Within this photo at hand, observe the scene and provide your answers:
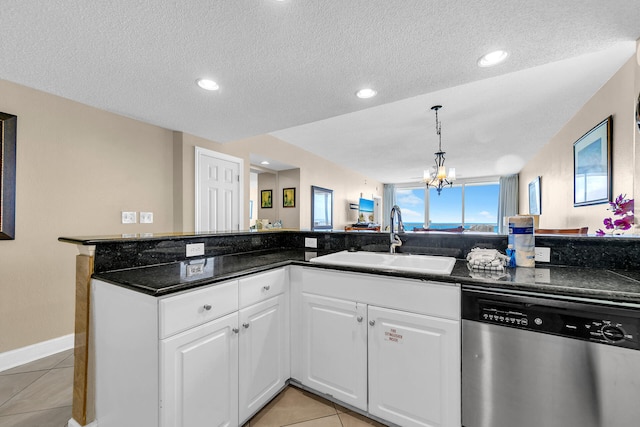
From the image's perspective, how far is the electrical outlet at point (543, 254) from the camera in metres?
1.45

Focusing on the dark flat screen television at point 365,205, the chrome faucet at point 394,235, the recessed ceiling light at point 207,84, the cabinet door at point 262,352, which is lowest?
the cabinet door at point 262,352

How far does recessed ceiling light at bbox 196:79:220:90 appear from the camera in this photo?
2033 mm

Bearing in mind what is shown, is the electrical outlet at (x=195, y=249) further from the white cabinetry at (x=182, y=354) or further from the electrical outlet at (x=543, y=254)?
the electrical outlet at (x=543, y=254)

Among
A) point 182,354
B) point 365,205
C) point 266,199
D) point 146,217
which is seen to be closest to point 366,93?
point 182,354

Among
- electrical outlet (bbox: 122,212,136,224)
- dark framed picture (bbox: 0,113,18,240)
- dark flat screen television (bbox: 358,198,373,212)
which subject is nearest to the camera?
dark framed picture (bbox: 0,113,18,240)

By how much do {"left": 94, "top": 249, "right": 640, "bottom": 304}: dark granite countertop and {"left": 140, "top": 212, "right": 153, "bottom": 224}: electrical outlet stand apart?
184 cm

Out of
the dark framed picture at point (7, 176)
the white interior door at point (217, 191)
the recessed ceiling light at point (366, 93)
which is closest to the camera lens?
the dark framed picture at point (7, 176)

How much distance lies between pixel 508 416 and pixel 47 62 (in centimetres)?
335

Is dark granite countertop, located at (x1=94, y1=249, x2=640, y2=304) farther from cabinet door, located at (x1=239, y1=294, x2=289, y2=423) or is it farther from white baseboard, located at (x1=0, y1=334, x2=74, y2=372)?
white baseboard, located at (x1=0, y1=334, x2=74, y2=372)

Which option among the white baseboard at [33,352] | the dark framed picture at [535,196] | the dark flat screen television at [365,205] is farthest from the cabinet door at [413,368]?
the dark flat screen television at [365,205]

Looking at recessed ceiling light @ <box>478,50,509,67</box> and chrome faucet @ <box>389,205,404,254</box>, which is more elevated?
recessed ceiling light @ <box>478,50,509,67</box>

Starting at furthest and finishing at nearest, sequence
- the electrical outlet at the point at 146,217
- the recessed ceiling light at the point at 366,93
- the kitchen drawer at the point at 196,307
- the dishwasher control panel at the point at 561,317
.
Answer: the electrical outlet at the point at 146,217
the recessed ceiling light at the point at 366,93
the kitchen drawer at the point at 196,307
the dishwasher control panel at the point at 561,317

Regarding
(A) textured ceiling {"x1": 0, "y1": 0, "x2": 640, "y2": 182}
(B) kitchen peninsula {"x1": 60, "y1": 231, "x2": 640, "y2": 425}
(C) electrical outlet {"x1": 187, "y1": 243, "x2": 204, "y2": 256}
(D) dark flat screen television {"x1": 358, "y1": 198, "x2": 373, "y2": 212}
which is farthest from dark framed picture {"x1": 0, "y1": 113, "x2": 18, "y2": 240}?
(D) dark flat screen television {"x1": 358, "y1": 198, "x2": 373, "y2": 212}

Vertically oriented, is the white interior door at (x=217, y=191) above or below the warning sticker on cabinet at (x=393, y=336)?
above
